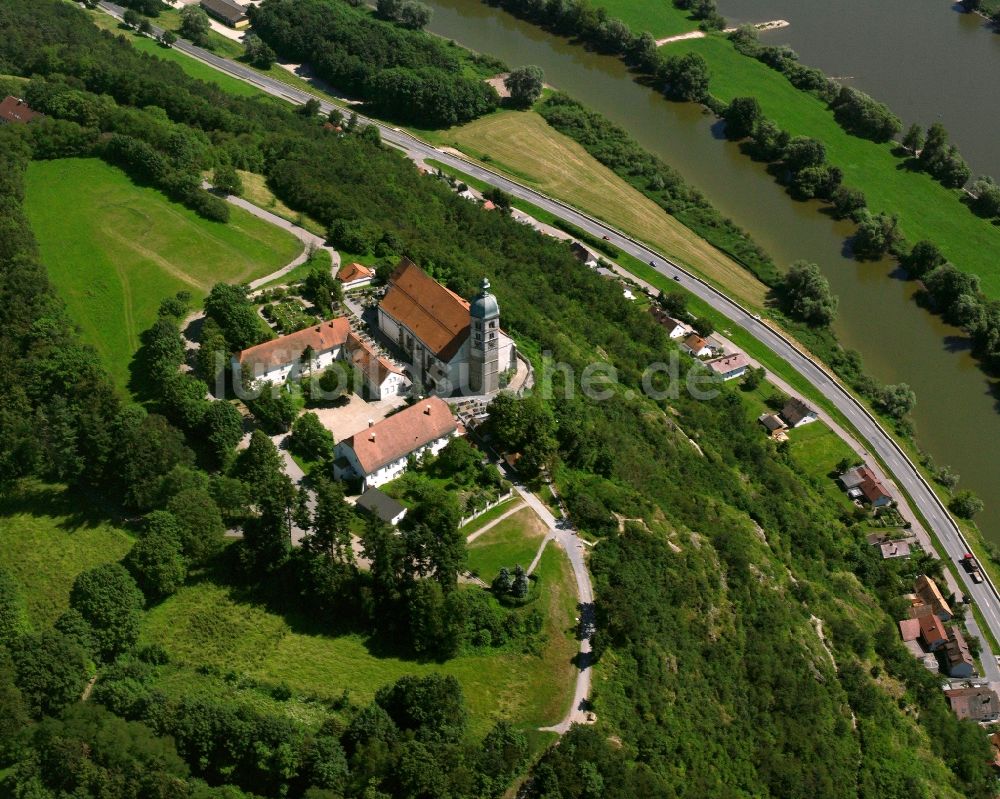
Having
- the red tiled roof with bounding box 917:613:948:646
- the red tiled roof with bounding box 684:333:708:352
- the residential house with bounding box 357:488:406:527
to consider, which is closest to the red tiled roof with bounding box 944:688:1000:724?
the red tiled roof with bounding box 917:613:948:646

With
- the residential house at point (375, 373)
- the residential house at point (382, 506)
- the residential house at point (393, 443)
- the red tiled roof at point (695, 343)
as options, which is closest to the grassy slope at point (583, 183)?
the red tiled roof at point (695, 343)

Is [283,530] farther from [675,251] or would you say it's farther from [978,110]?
[978,110]

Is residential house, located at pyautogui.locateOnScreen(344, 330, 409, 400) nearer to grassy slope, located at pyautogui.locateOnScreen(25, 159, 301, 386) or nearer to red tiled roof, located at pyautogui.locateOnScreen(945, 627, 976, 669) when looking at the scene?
grassy slope, located at pyautogui.locateOnScreen(25, 159, 301, 386)

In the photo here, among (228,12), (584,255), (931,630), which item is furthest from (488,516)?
(228,12)

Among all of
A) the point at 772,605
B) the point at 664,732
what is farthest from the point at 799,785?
the point at 772,605

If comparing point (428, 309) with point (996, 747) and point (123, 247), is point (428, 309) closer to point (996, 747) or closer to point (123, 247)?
point (123, 247)
